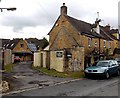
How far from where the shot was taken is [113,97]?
11367 mm

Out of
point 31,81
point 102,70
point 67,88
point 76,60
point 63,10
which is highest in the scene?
point 63,10

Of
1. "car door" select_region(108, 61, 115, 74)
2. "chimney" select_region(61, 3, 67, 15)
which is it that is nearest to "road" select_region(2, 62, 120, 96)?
"car door" select_region(108, 61, 115, 74)

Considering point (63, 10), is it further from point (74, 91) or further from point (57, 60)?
point (74, 91)

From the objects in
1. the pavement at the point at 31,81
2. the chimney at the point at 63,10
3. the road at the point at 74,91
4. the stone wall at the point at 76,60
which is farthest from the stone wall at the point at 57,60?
the road at the point at 74,91

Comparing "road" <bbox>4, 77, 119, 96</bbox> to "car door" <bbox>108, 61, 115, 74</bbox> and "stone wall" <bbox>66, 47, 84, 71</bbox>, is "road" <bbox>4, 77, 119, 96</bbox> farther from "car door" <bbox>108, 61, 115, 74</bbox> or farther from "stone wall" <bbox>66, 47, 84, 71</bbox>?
"stone wall" <bbox>66, 47, 84, 71</bbox>

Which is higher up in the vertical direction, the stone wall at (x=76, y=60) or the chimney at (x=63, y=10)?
the chimney at (x=63, y=10)

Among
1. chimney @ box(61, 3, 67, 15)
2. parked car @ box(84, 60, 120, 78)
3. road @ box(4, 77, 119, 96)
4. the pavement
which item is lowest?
road @ box(4, 77, 119, 96)

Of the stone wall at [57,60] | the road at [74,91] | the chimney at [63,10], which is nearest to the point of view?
the road at [74,91]

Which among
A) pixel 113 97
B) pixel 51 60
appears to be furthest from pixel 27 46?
pixel 113 97

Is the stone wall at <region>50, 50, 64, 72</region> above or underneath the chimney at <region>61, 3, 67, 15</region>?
underneath

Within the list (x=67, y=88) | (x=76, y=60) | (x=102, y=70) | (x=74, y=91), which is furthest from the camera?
(x=76, y=60)

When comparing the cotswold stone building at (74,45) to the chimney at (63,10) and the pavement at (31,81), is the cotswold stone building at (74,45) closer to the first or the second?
the chimney at (63,10)

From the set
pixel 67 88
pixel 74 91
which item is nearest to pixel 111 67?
pixel 67 88

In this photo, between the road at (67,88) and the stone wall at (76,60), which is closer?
the road at (67,88)
